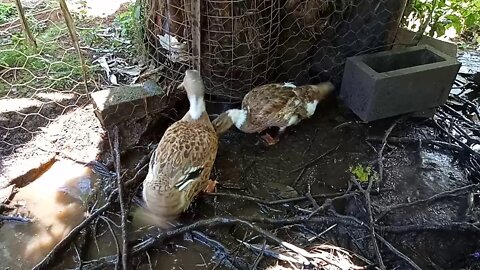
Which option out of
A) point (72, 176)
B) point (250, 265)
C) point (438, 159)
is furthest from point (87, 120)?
point (438, 159)

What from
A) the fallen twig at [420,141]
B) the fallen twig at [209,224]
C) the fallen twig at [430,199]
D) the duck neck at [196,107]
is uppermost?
the duck neck at [196,107]

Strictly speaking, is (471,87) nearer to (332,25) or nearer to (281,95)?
(332,25)

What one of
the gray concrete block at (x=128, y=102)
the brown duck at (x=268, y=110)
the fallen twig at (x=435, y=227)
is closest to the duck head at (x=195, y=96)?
the brown duck at (x=268, y=110)

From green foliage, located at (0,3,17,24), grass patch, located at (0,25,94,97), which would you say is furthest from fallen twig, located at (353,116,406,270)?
green foliage, located at (0,3,17,24)

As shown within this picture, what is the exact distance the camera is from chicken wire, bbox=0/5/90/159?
10.9ft

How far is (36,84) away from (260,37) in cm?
179

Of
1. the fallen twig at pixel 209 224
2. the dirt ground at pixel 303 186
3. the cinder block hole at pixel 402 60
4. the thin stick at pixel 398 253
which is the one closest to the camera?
the thin stick at pixel 398 253

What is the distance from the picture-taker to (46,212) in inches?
111

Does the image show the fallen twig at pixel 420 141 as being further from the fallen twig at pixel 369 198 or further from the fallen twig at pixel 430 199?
the fallen twig at pixel 430 199

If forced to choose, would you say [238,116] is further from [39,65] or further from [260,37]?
[39,65]

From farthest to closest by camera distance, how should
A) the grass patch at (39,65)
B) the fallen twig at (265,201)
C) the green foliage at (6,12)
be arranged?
the green foliage at (6,12) → the grass patch at (39,65) → the fallen twig at (265,201)

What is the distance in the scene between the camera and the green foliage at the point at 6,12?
4402mm

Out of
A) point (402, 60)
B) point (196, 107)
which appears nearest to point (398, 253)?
point (196, 107)

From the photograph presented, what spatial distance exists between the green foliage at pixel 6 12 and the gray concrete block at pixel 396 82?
3.14 meters
